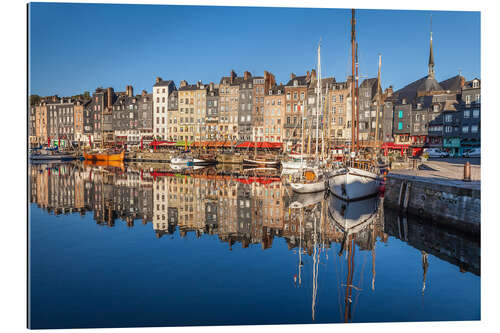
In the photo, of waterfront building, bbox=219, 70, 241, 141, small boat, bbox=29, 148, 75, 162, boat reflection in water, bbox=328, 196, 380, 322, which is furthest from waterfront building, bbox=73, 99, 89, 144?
boat reflection in water, bbox=328, 196, 380, 322

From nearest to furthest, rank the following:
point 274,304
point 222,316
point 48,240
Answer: point 222,316 < point 274,304 < point 48,240

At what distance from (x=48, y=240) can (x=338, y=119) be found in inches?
1549

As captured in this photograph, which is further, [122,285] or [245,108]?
[245,108]

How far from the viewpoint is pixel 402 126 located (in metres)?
44.2

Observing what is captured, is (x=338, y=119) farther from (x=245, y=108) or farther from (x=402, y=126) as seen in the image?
(x=245, y=108)

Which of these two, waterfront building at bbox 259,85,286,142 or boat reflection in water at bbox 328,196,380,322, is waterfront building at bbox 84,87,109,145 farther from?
boat reflection in water at bbox 328,196,380,322

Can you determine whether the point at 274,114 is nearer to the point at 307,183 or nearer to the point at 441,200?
the point at 307,183

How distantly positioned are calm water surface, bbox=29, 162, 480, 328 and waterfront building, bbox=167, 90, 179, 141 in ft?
137

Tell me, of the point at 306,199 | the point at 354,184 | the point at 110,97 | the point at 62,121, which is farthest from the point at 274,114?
the point at 354,184

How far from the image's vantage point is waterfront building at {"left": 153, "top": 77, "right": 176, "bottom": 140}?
56.2 metres

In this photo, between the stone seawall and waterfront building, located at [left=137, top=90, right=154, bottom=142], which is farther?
Result: waterfront building, located at [left=137, top=90, right=154, bottom=142]

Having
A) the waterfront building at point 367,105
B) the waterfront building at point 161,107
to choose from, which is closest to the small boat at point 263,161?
the waterfront building at point 367,105

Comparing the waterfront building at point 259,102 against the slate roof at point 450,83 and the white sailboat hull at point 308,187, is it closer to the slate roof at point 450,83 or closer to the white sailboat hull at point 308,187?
the slate roof at point 450,83
